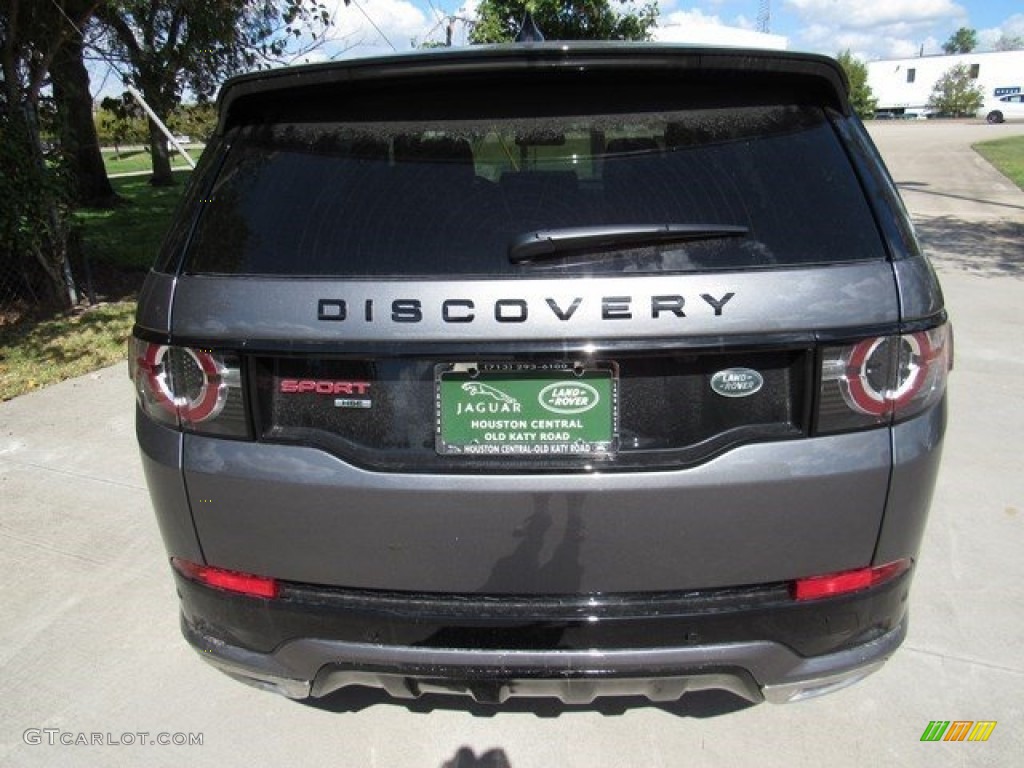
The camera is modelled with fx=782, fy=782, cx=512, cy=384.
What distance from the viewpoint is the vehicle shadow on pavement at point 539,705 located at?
8.09ft

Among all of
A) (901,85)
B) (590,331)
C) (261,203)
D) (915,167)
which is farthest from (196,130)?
(901,85)

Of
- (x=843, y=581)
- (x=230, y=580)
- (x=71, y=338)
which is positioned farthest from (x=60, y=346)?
(x=843, y=581)

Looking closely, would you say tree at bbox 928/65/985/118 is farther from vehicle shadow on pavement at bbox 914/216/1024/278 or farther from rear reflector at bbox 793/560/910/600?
rear reflector at bbox 793/560/910/600

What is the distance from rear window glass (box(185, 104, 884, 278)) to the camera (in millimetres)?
1751

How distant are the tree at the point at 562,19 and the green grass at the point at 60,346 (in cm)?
812

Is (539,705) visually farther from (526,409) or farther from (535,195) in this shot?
(535,195)

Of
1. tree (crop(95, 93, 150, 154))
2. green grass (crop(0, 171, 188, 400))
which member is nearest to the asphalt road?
green grass (crop(0, 171, 188, 400))

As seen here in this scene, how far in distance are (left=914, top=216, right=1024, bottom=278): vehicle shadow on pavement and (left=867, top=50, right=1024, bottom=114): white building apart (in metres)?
85.8

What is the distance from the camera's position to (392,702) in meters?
2.55

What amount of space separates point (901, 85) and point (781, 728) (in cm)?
11028

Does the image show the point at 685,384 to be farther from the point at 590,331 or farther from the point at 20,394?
the point at 20,394

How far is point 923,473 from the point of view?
71.9 inches

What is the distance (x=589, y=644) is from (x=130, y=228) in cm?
1309

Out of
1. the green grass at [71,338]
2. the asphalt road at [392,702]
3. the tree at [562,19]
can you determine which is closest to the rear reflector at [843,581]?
the asphalt road at [392,702]
